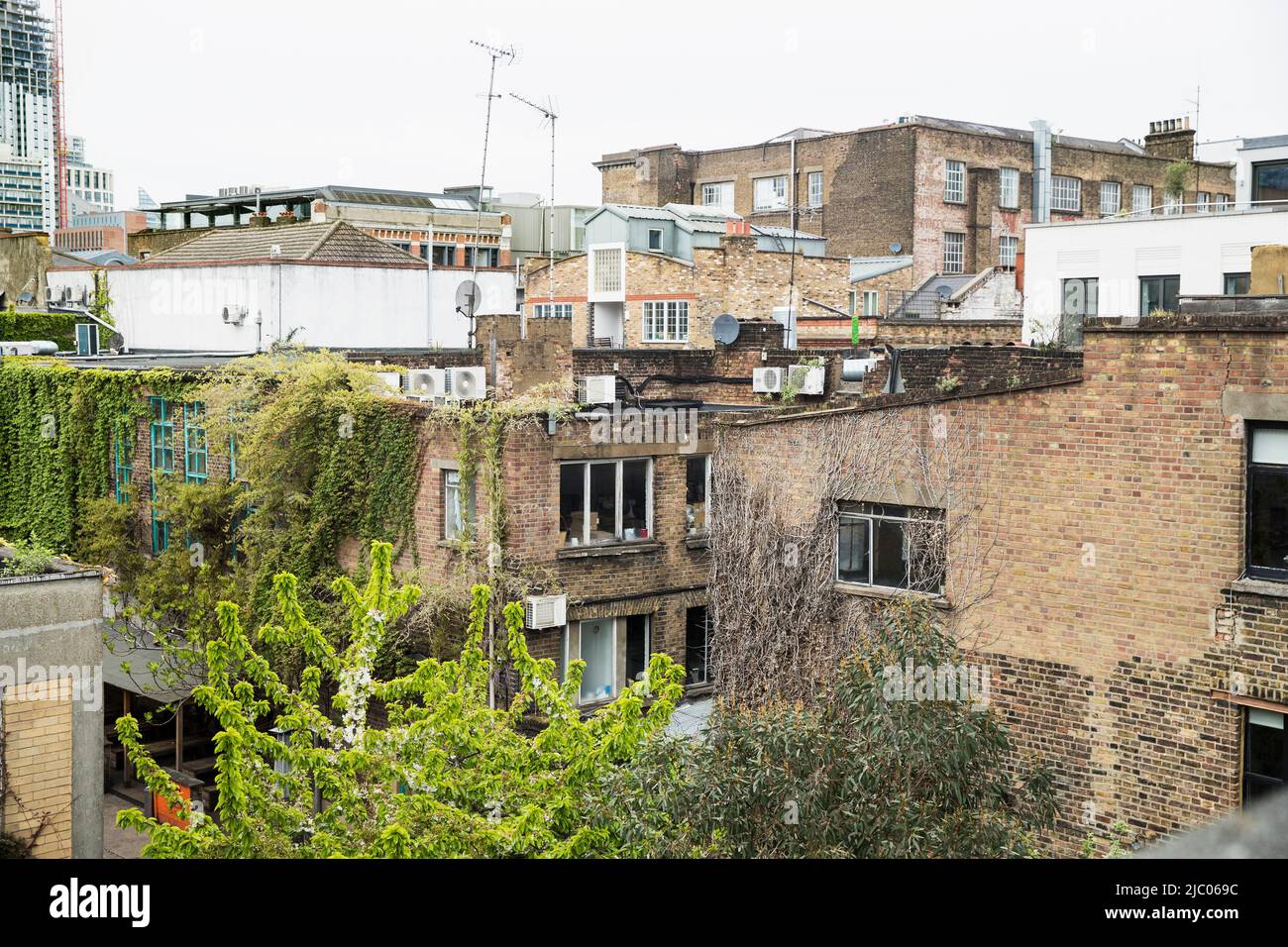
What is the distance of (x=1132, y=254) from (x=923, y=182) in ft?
80.1

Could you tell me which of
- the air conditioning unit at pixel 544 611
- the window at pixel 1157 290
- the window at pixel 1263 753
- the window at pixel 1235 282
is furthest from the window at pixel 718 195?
the window at pixel 1263 753

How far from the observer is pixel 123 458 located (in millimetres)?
28297

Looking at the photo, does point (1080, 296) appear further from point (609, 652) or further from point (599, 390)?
point (609, 652)

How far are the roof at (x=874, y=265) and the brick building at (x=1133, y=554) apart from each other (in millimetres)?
39638

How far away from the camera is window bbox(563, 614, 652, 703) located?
21.9 meters

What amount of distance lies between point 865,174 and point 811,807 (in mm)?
52118

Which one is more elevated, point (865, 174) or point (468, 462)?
point (865, 174)

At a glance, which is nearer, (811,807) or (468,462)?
(811,807)

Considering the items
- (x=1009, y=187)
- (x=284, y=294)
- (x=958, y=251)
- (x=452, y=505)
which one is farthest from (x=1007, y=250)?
(x=452, y=505)

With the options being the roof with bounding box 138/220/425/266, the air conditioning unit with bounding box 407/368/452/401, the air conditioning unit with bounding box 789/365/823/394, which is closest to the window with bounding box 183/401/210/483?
the air conditioning unit with bounding box 407/368/452/401
